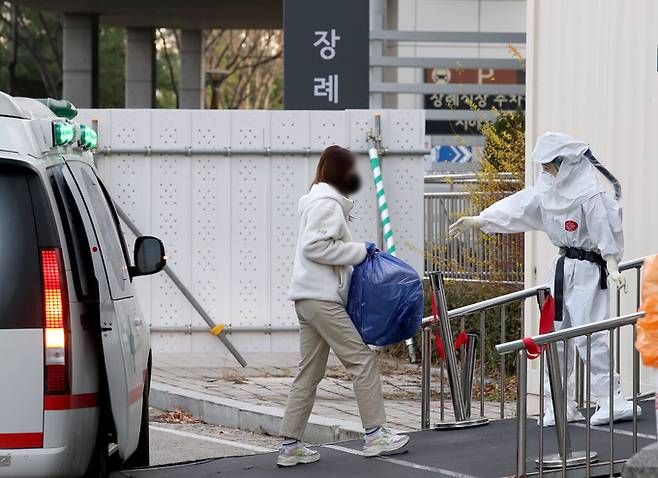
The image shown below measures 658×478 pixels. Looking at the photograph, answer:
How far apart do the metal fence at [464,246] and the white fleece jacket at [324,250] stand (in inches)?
238

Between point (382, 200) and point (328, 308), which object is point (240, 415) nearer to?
point (328, 308)

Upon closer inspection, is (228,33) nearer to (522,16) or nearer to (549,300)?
(522,16)

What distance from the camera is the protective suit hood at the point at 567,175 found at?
27.1 ft

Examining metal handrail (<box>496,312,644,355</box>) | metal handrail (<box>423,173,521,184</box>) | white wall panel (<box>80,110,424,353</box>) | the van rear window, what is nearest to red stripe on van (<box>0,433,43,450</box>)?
the van rear window

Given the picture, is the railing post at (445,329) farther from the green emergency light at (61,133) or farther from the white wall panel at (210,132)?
the white wall panel at (210,132)

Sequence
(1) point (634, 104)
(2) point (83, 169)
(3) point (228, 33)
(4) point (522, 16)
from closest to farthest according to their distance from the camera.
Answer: (2) point (83, 169), (1) point (634, 104), (4) point (522, 16), (3) point (228, 33)

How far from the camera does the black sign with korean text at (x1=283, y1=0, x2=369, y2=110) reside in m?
16.5

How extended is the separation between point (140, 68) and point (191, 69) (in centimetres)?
252

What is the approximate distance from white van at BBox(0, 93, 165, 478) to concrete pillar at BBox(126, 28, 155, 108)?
34996 millimetres

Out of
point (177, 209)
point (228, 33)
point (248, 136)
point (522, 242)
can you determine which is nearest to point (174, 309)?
point (177, 209)

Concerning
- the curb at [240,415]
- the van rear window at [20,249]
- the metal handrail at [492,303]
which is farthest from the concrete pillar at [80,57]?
the van rear window at [20,249]

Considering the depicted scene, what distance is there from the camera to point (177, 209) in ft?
45.2

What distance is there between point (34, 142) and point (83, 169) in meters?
1.22

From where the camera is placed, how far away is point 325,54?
54.7ft
